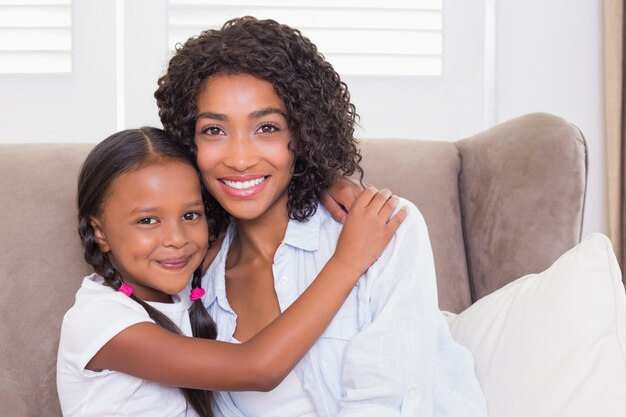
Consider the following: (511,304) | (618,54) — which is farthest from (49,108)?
(618,54)

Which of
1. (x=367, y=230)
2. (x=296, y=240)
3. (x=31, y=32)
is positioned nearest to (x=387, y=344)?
(x=367, y=230)

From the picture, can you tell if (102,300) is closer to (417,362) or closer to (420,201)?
(417,362)

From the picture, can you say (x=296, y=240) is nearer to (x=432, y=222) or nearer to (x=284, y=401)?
(x=284, y=401)

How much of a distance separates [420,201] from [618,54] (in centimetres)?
139

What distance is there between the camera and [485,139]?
5.94 feet

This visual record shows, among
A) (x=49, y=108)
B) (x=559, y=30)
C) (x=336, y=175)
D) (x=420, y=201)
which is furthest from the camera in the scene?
(x=559, y=30)

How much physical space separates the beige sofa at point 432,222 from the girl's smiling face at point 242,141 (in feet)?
1.32

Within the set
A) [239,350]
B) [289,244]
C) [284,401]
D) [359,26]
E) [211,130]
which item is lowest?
[284,401]

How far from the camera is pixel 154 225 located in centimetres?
144

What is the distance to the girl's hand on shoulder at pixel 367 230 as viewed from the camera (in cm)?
136

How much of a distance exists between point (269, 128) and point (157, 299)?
0.44 m

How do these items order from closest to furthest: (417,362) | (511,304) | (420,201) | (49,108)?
(417,362), (511,304), (420,201), (49,108)

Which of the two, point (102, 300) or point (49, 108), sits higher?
point (49, 108)

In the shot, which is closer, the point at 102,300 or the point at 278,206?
the point at 102,300
